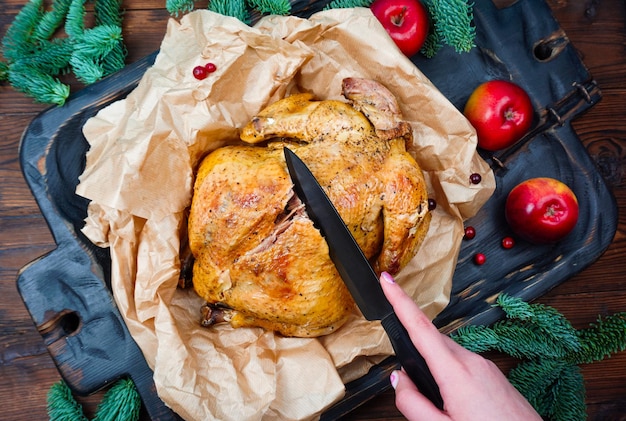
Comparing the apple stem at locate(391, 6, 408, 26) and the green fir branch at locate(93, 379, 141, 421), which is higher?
the apple stem at locate(391, 6, 408, 26)

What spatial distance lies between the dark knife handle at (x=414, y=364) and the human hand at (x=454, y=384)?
86mm

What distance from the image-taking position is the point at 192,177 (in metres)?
1.91

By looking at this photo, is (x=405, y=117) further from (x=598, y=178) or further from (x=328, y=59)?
(x=598, y=178)

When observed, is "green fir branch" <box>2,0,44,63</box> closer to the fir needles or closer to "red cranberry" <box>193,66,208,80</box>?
the fir needles

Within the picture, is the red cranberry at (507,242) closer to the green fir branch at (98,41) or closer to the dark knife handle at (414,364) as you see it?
the dark knife handle at (414,364)

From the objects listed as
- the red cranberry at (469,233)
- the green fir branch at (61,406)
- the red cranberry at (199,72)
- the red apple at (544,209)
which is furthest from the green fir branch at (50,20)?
the red apple at (544,209)

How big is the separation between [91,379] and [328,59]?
149 centimetres

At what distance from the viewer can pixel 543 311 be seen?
207 cm

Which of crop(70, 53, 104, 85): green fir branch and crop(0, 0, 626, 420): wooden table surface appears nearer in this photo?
crop(70, 53, 104, 85): green fir branch

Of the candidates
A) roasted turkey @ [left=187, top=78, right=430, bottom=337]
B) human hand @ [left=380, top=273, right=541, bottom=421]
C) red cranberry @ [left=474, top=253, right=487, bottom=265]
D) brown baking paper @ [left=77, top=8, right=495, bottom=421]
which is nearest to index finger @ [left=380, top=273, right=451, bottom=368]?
human hand @ [left=380, top=273, right=541, bottom=421]

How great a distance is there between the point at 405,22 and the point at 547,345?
1.39 meters

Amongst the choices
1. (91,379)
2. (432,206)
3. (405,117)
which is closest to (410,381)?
(432,206)

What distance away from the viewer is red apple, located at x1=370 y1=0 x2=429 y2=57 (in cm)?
204

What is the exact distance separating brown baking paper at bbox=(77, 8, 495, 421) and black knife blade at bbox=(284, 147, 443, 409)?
34cm
